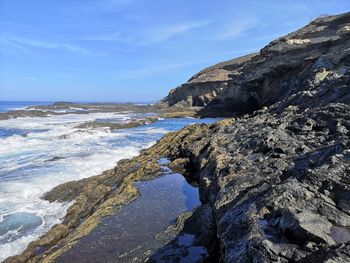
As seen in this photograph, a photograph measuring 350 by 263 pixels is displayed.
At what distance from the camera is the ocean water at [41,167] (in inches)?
460

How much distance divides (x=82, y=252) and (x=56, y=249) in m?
0.98

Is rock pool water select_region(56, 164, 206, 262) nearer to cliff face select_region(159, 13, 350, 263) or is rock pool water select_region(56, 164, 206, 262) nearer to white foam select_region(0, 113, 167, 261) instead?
cliff face select_region(159, 13, 350, 263)

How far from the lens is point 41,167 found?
64.4ft

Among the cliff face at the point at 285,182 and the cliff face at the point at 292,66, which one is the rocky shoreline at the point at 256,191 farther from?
the cliff face at the point at 292,66

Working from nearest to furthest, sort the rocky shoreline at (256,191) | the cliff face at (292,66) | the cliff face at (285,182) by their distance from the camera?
the cliff face at (285,182)
the rocky shoreline at (256,191)
the cliff face at (292,66)

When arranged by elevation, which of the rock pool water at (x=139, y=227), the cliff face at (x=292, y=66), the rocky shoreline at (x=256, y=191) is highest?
the cliff face at (x=292, y=66)

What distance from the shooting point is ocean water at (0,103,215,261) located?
460 inches

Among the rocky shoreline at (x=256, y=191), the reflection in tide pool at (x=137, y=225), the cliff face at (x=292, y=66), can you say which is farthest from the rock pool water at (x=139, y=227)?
the cliff face at (x=292, y=66)

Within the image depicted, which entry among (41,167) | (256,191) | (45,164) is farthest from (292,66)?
(256,191)

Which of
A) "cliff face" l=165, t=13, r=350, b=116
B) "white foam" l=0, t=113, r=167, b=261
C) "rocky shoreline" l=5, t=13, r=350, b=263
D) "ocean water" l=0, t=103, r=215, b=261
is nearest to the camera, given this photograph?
"rocky shoreline" l=5, t=13, r=350, b=263

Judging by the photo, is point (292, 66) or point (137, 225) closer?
point (137, 225)

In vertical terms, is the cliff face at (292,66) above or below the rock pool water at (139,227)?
above

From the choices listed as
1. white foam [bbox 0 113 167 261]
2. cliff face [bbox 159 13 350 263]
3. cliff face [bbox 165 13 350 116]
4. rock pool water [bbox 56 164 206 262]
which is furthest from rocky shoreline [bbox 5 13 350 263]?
cliff face [bbox 165 13 350 116]

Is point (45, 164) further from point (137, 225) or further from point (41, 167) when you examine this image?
point (137, 225)
